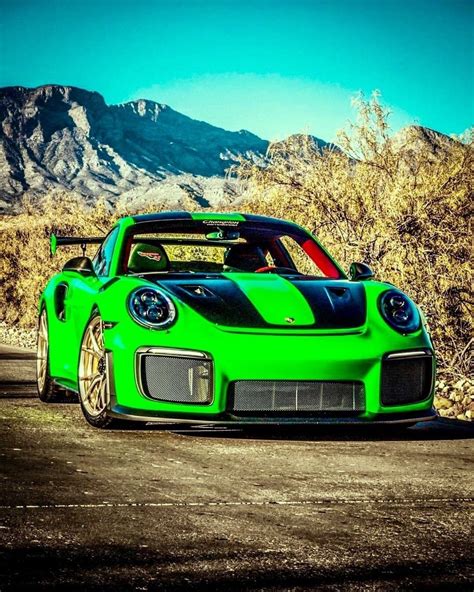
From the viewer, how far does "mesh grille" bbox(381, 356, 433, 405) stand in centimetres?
598

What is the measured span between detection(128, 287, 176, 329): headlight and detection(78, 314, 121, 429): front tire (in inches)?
11.5

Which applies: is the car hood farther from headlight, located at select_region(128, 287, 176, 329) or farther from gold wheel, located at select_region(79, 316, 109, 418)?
gold wheel, located at select_region(79, 316, 109, 418)

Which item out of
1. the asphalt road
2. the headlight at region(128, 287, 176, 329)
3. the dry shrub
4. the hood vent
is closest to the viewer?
the asphalt road

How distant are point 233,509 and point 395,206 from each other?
8752mm

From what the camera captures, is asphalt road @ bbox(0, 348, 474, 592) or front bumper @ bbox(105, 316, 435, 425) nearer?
asphalt road @ bbox(0, 348, 474, 592)

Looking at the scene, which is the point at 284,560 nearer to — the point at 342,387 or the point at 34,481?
the point at 34,481

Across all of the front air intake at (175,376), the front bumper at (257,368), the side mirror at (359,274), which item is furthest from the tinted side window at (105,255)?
the side mirror at (359,274)

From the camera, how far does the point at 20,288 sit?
24156 millimetres

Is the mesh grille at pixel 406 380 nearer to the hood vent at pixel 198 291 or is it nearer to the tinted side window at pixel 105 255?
the hood vent at pixel 198 291

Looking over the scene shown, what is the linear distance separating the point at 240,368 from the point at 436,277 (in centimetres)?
691

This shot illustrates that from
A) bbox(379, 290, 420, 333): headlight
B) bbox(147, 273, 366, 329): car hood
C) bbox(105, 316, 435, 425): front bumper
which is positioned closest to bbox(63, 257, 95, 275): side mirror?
bbox(147, 273, 366, 329): car hood

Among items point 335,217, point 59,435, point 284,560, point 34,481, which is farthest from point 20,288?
point 284,560

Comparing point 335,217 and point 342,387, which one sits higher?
point 335,217

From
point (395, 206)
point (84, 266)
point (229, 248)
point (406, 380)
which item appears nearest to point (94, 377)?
point (84, 266)
